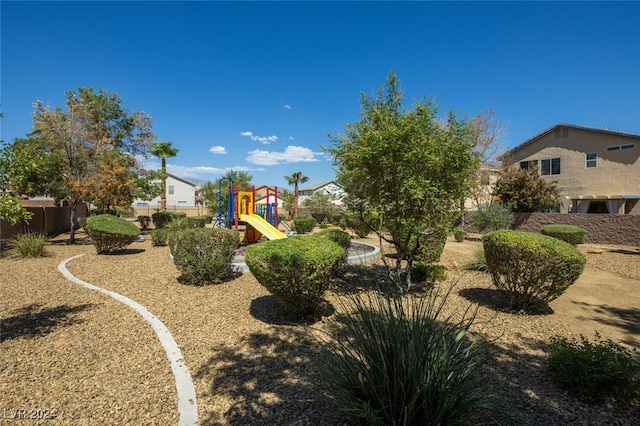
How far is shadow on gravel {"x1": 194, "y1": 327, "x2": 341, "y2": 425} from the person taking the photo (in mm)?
2623

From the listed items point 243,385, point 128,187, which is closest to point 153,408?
point 243,385

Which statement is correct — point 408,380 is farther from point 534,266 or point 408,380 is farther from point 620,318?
point 620,318

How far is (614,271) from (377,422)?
10.8 metres

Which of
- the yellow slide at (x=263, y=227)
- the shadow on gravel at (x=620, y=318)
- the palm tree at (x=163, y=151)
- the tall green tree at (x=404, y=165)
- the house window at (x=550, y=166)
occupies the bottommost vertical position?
the shadow on gravel at (x=620, y=318)

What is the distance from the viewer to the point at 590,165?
65.7ft

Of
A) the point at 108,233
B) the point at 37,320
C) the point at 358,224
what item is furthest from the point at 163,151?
the point at 37,320

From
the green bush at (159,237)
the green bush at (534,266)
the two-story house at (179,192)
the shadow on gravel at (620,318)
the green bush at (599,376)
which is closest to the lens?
the green bush at (599,376)

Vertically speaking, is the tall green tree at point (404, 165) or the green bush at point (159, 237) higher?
the tall green tree at point (404, 165)

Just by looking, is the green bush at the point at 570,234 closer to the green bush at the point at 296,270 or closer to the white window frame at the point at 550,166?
the white window frame at the point at 550,166

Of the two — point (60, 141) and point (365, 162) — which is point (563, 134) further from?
point (60, 141)

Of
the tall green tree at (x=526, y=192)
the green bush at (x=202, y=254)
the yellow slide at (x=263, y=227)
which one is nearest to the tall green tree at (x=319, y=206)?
the tall green tree at (x=526, y=192)

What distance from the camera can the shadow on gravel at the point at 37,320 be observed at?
428 cm

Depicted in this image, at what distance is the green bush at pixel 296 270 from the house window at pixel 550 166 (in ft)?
77.9

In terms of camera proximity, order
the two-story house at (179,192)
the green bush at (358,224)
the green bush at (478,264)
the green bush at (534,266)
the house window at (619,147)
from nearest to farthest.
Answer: the green bush at (534,266) < the green bush at (358,224) < the green bush at (478,264) < the house window at (619,147) < the two-story house at (179,192)
